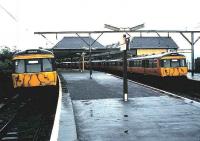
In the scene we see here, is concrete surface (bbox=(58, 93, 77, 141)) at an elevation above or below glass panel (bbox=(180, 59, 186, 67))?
below

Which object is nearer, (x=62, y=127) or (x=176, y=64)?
(x=62, y=127)

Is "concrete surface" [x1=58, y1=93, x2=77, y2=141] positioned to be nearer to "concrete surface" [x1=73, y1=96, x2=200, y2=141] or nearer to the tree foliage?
→ "concrete surface" [x1=73, y1=96, x2=200, y2=141]

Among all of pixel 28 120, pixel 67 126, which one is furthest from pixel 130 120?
pixel 28 120

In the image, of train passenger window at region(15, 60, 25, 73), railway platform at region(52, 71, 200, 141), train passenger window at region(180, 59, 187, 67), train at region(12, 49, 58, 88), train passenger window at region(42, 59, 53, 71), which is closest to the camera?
railway platform at region(52, 71, 200, 141)

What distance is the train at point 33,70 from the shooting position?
22.9 m

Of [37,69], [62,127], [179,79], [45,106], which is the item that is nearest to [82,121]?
[62,127]

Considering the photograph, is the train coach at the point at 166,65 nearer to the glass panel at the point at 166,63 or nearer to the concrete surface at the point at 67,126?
the glass panel at the point at 166,63

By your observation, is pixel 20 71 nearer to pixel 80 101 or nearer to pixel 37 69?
pixel 37 69

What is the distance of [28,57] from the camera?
23.5m

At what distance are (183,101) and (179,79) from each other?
16430 mm

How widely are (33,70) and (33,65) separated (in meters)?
0.36

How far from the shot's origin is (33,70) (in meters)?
23.2

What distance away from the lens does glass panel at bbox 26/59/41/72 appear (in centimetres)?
2329

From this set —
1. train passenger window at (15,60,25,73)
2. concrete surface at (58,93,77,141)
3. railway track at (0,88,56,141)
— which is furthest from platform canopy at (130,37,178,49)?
concrete surface at (58,93,77,141)
